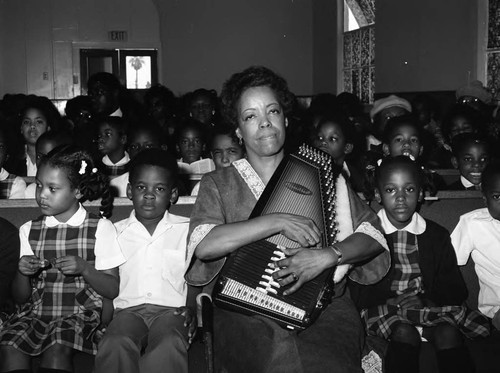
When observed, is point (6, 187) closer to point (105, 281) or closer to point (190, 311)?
point (105, 281)

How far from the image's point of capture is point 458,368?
9.74ft

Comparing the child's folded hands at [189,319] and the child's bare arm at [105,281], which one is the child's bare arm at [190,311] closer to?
the child's folded hands at [189,319]

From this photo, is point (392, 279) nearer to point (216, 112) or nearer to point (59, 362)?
point (59, 362)

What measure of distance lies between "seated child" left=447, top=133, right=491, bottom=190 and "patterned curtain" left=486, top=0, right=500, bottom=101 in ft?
14.9

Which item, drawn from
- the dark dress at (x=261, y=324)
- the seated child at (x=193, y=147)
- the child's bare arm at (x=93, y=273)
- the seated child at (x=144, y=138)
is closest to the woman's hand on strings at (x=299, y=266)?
the dark dress at (x=261, y=324)

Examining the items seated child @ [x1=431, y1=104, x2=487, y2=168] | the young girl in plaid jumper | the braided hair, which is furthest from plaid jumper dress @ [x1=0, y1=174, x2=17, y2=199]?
seated child @ [x1=431, y1=104, x2=487, y2=168]

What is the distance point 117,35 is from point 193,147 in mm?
10357

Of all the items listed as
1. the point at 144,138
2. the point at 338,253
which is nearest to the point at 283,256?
the point at 338,253

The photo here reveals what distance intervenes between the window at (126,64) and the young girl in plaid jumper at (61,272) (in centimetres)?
1254

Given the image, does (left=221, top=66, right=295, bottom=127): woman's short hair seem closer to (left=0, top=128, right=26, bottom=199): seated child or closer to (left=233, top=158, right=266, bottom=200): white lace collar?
(left=233, top=158, right=266, bottom=200): white lace collar

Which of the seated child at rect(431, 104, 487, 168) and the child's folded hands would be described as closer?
the child's folded hands

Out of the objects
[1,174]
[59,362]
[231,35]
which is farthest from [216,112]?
[231,35]

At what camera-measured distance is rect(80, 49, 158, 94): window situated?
15.5m

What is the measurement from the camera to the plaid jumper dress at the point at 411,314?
10.4 ft
